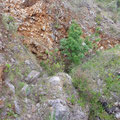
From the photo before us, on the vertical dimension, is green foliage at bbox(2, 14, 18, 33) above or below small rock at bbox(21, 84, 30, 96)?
above

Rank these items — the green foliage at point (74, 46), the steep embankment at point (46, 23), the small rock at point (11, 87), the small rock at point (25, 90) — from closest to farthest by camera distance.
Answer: the small rock at point (11, 87) → the small rock at point (25, 90) → the steep embankment at point (46, 23) → the green foliage at point (74, 46)

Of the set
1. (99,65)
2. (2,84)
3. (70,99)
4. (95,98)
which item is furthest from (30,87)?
(99,65)

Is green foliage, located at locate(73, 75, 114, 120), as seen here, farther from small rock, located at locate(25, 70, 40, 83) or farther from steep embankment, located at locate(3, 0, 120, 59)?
steep embankment, located at locate(3, 0, 120, 59)

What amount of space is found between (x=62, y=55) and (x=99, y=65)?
1.74 m

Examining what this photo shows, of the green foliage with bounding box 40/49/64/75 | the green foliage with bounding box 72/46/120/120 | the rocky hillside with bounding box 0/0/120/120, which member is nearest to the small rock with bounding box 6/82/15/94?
the rocky hillside with bounding box 0/0/120/120

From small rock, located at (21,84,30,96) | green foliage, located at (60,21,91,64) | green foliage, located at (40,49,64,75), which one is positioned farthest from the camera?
green foliage, located at (60,21,91,64)

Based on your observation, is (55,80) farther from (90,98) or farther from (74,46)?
(74,46)

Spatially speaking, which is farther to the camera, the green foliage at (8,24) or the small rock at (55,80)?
the green foliage at (8,24)

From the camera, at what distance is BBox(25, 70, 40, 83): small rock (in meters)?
4.12

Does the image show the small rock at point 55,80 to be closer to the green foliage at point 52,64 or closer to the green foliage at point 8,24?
the green foliage at point 52,64

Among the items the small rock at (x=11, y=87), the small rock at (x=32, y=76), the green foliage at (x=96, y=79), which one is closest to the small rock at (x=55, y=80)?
the small rock at (x=32, y=76)

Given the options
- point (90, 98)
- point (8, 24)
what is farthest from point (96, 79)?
point (8, 24)

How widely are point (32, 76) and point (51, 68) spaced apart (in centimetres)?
119

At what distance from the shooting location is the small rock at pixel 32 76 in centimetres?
412
